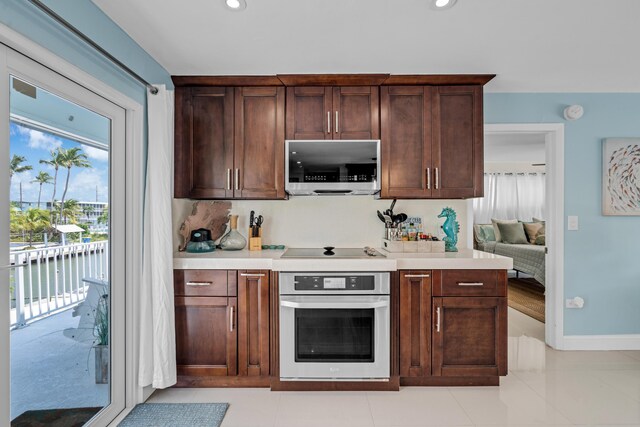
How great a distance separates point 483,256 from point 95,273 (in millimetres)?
2535

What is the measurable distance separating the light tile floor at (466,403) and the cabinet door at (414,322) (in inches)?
7.2

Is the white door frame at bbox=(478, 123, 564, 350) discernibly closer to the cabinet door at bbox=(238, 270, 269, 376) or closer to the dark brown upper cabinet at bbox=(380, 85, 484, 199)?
the dark brown upper cabinet at bbox=(380, 85, 484, 199)

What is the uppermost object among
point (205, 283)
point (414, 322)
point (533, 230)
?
point (533, 230)

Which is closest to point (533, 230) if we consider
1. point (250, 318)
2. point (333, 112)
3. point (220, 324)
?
point (333, 112)

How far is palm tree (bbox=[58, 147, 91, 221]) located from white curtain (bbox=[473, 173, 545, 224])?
23.6ft

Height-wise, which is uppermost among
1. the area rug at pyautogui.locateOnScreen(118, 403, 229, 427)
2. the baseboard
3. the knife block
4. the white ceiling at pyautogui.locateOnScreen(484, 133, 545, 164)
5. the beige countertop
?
the white ceiling at pyautogui.locateOnScreen(484, 133, 545, 164)

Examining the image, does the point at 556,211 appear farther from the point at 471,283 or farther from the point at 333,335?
the point at 333,335

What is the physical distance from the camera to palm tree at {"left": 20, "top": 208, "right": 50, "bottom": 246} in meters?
1.52

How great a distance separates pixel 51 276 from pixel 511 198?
26.0 feet

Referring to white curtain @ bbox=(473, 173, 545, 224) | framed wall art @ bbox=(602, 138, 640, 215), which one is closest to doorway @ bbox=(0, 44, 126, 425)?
framed wall art @ bbox=(602, 138, 640, 215)

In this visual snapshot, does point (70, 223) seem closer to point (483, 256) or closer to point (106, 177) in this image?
point (106, 177)

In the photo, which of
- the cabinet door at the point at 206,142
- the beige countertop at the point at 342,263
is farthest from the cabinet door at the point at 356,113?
the beige countertop at the point at 342,263

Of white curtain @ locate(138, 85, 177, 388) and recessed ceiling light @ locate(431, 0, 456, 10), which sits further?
white curtain @ locate(138, 85, 177, 388)

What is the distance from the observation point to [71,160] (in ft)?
5.92
